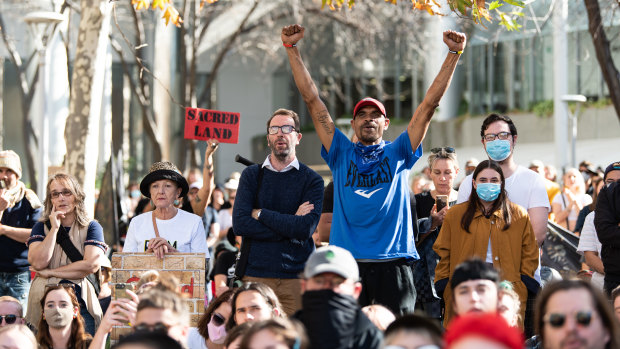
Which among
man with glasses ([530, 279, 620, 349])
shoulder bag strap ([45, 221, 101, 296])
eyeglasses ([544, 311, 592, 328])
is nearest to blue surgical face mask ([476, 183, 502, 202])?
man with glasses ([530, 279, 620, 349])

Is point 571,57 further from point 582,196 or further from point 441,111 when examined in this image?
point 582,196

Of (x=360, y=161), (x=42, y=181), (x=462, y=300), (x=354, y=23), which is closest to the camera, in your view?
(x=462, y=300)

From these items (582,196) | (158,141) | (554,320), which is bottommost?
(554,320)

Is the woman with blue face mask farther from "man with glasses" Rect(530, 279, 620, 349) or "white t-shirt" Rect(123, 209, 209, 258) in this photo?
"man with glasses" Rect(530, 279, 620, 349)

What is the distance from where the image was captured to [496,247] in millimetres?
6984

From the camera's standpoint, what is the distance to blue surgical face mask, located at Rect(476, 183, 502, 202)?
7059mm

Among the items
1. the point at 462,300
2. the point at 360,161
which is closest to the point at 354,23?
the point at 360,161

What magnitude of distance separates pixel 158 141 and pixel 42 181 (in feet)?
24.0

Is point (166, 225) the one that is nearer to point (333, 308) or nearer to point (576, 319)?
point (333, 308)

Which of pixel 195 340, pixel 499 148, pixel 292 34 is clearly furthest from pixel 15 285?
pixel 499 148

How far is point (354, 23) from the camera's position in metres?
23.9

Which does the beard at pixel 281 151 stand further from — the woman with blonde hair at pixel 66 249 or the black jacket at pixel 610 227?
the black jacket at pixel 610 227

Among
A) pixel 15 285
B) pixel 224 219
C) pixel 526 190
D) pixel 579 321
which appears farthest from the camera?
pixel 224 219

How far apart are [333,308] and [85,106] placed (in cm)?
738
